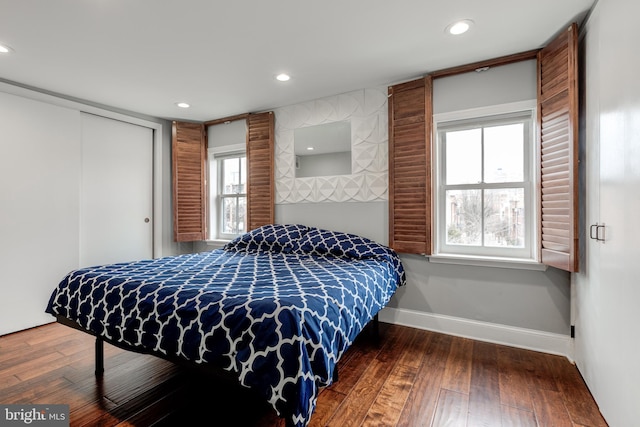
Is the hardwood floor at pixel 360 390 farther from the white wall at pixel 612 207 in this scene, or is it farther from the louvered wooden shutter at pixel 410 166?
the louvered wooden shutter at pixel 410 166

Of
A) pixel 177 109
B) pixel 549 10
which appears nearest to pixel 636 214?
pixel 549 10

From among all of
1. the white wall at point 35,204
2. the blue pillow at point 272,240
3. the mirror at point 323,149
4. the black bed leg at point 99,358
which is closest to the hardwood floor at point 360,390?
the black bed leg at point 99,358

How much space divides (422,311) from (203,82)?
2939mm

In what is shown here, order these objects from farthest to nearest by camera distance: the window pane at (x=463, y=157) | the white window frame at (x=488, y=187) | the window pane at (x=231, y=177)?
the window pane at (x=231, y=177), the window pane at (x=463, y=157), the white window frame at (x=488, y=187)

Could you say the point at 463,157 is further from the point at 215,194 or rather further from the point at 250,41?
the point at 215,194

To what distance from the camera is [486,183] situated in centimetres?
263

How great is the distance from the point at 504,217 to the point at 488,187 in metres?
0.28

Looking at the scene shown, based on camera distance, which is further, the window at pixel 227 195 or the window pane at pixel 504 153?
the window at pixel 227 195

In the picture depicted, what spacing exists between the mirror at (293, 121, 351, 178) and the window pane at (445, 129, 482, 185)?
95 centimetres

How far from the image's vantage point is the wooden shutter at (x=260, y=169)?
3.56 m

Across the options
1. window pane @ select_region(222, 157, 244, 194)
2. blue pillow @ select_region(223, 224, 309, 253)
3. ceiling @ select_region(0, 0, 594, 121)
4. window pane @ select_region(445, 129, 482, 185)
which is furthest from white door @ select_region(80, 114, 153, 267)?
window pane @ select_region(445, 129, 482, 185)

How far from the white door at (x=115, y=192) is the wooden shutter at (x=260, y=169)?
1.35 metres

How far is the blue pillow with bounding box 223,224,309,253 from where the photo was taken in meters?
2.98

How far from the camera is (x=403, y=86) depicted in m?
2.81
